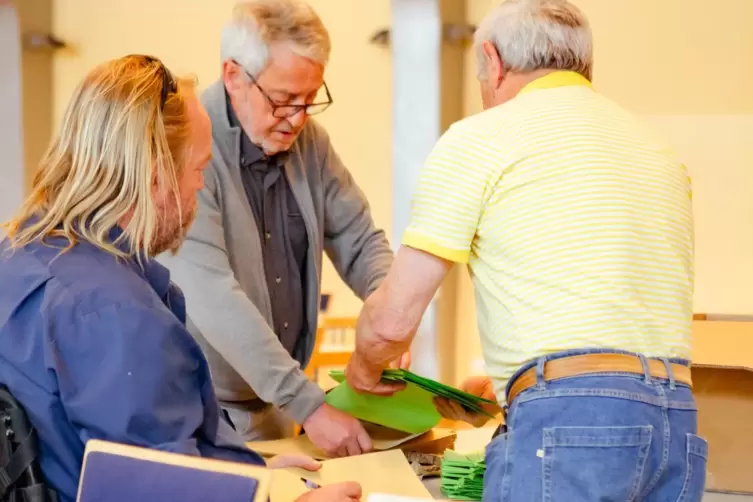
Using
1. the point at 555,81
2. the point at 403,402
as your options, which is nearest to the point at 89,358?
the point at 403,402

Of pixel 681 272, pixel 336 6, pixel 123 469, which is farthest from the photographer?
pixel 336 6

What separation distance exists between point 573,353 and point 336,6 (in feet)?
13.9

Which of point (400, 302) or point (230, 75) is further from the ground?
point (230, 75)

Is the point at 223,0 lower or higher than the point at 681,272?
higher

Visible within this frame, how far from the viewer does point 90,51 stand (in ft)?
18.1

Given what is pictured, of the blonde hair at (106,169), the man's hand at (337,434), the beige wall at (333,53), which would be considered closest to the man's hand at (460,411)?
the man's hand at (337,434)

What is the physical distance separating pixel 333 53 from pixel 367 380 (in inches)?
147

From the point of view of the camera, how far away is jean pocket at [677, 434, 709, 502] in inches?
55.0

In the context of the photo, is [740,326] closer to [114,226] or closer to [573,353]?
[573,353]

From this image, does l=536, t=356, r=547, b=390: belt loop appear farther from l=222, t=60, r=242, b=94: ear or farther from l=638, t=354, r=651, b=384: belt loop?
l=222, t=60, r=242, b=94: ear

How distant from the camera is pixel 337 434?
184 cm

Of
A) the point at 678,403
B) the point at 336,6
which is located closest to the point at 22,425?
the point at 678,403

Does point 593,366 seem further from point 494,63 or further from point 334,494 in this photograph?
point 494,63

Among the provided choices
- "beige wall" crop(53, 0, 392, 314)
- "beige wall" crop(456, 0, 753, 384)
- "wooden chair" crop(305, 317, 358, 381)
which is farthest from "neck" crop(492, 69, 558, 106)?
"beige wall" crop(53, 0, 392, 314)
